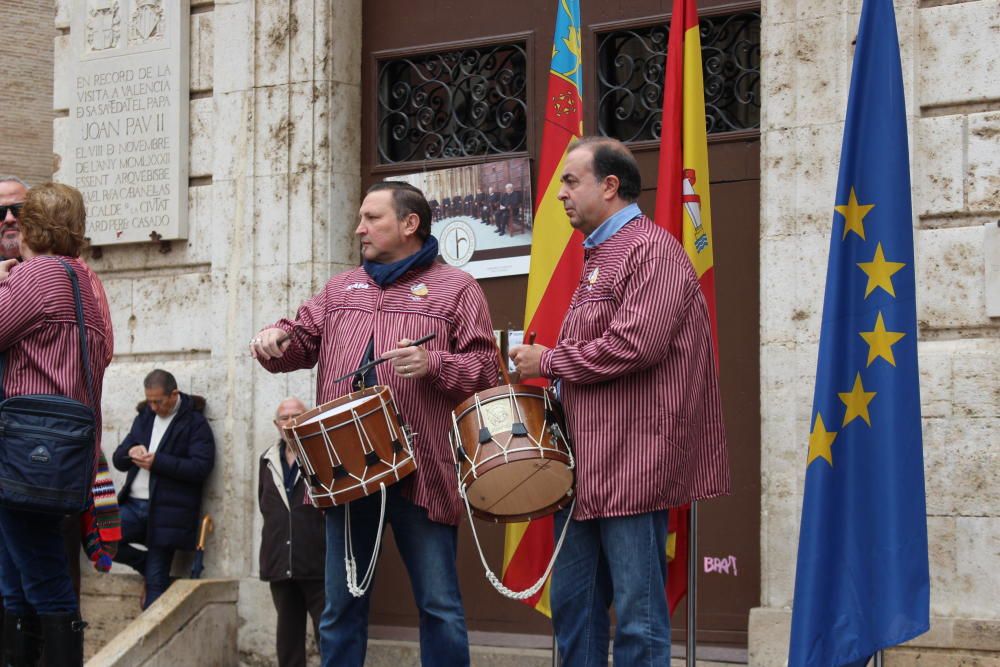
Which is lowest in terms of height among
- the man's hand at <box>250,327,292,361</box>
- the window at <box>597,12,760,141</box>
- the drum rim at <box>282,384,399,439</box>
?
the drum rim at <box>282,384,399,439</box>

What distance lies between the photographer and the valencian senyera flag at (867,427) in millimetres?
5242

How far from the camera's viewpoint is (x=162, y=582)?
29.4ft

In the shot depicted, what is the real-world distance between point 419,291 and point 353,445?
29.4 inches

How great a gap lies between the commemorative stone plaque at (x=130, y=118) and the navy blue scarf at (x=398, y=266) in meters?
3.87

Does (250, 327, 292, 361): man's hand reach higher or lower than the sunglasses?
lower

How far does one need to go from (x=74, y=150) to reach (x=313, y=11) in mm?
1987

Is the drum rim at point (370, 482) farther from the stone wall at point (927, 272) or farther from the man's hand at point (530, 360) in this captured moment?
the stone wall at point (927, 272)

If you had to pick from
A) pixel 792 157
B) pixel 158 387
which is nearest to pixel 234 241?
pixel 158 387

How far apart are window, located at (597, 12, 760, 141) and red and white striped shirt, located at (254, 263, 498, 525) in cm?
263

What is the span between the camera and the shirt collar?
5.29m

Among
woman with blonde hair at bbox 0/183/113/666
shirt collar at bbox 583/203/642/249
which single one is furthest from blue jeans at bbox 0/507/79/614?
shirt collar at bbox 583/203/642/249

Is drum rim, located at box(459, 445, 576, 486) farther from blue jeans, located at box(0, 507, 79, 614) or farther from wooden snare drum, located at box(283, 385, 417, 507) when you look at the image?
blue jeans, located at box(0, 507, 79, 614)

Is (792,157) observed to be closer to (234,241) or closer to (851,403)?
(851,403)

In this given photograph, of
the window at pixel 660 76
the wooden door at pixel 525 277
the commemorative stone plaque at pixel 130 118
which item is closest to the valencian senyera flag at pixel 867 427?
the wooden door at pixel 525 277
